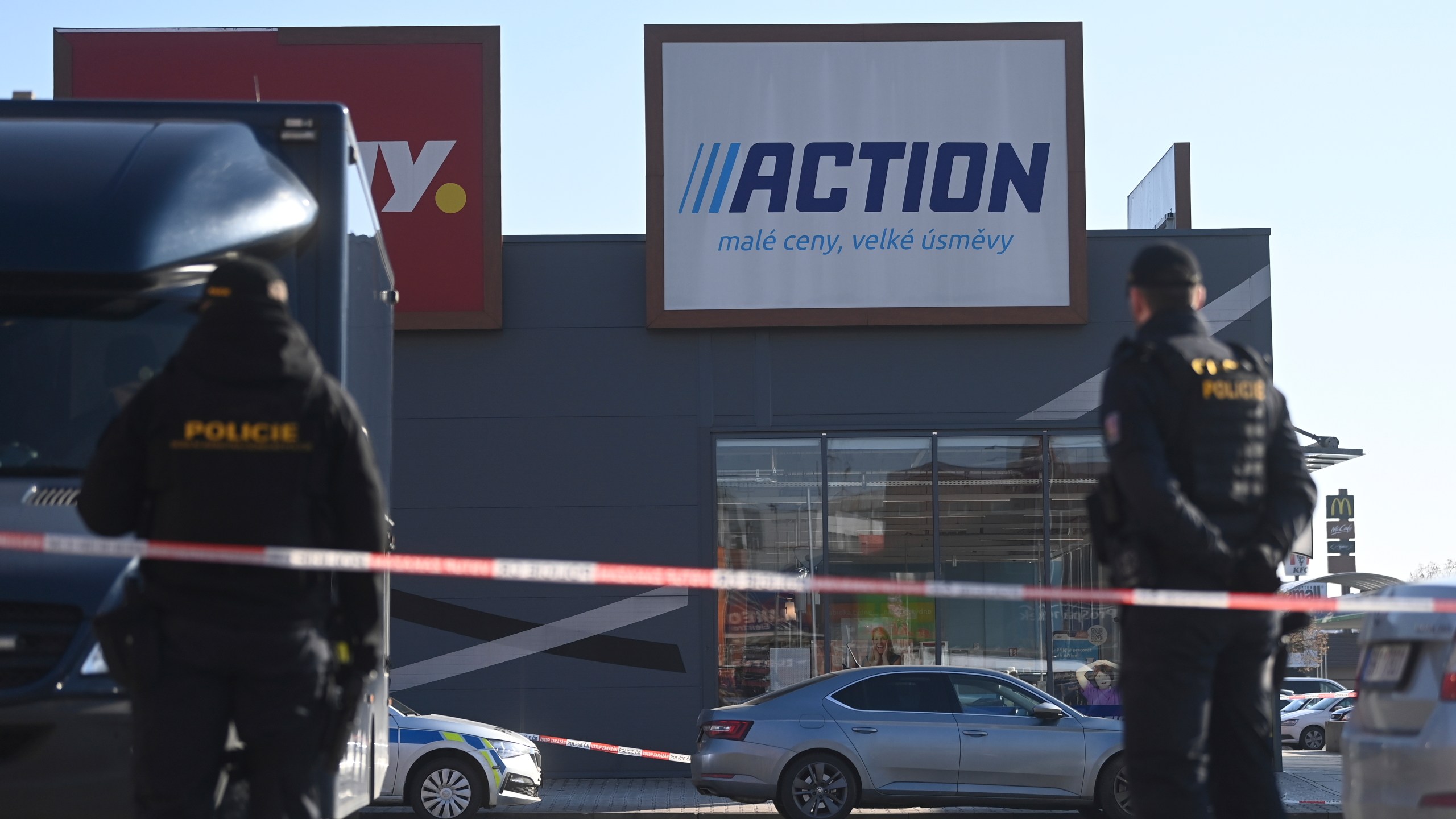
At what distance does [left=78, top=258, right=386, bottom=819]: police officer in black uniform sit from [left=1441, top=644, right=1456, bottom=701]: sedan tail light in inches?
139

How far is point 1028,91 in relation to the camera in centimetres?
1728

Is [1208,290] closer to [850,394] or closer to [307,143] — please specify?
[850,394]

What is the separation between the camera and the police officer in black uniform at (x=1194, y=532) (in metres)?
3.88

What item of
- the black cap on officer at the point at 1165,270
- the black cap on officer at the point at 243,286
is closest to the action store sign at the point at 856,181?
the black cap on officer at the point at 1165,270

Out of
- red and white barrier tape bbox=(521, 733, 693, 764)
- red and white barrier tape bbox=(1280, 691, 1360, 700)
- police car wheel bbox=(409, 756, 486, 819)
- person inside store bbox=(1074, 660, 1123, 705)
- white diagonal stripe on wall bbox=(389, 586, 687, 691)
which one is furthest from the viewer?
red and white barrier tape bbox=(1280, 691, 1360, 700)

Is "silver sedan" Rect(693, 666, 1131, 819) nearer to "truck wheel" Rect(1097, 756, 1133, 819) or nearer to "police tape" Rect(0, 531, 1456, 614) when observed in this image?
"truck wheel" Rect(1097, 756, 1133, 819)

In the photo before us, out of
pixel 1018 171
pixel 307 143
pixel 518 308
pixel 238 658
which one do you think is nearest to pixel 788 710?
pixel 518 308

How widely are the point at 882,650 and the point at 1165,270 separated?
43.6 ft

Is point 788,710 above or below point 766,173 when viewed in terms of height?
below

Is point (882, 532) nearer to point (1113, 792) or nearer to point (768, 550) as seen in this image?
point (768, 550)

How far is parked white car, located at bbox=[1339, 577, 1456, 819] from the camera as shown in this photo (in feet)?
15.7

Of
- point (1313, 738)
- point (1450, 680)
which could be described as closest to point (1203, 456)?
point (1450, 680)

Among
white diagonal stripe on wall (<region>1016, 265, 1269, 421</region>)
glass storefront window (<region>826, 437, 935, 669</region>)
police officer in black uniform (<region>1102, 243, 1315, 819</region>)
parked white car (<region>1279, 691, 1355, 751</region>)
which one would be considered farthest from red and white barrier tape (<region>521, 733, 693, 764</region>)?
parked white car (<region>1279, 691, 1355, 751</region>)

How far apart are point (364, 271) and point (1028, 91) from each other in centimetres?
1286
